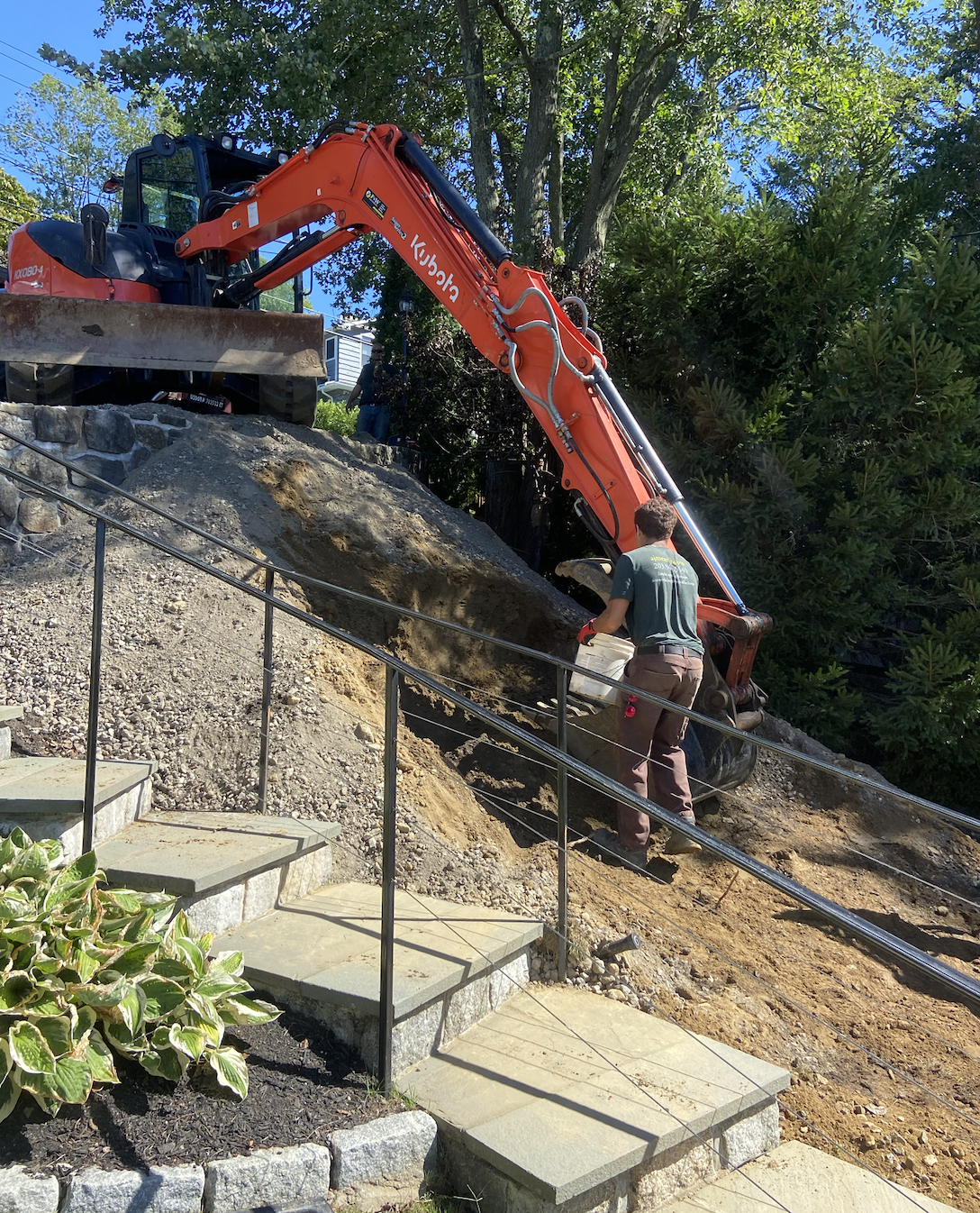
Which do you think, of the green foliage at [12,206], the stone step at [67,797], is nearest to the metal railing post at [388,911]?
the stone step at [67,797]

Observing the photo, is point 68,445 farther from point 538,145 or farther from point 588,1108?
point 538,145

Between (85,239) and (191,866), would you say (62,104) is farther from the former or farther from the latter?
(191,866)

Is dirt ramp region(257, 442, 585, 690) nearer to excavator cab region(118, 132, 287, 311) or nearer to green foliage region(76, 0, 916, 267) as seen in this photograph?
excavator cab region(118, 132, 287, 311)

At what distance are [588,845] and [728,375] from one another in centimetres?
450

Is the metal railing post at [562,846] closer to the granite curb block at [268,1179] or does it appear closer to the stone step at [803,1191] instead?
the stone step at [803,1191]

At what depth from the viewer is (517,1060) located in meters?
3.25

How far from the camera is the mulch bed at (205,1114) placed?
250 centimetres

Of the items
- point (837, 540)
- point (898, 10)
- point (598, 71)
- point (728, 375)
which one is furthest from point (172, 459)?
point (898, 10)

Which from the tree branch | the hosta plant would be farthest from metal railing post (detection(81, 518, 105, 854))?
the tree branch

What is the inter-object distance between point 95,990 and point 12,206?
1114 inches

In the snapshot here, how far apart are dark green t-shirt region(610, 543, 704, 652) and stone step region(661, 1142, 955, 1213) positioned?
2.71 m

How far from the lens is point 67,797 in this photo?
362 cm

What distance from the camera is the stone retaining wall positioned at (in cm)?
627

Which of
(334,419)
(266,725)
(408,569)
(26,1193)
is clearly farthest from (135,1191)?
(334,419)
